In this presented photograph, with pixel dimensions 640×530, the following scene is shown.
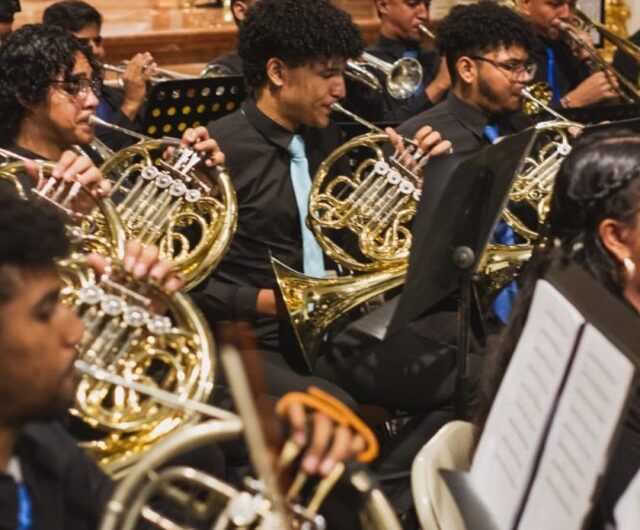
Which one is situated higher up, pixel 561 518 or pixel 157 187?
pixel 561 518

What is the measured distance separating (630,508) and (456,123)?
2314mm

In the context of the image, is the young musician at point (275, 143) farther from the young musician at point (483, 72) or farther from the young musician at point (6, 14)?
the young musician at point (6, 14)

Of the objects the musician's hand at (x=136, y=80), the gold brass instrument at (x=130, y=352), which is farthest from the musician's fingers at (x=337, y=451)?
the musician's hand at (x=136, y=80)

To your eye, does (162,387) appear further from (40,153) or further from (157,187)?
(40,153)

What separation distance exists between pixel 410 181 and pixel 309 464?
6.51 ft

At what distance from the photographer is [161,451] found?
1.51 metres

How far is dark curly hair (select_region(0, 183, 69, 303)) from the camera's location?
1.59 metres

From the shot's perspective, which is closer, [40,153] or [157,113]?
[40,153]

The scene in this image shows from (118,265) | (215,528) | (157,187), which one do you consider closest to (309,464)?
(215,528)

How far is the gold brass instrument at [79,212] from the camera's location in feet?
8.87

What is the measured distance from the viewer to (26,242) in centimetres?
163

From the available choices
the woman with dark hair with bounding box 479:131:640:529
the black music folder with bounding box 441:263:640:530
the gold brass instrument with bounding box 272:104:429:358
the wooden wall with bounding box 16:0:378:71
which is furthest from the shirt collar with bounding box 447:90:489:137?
the wooden wall with bounding box 16:0:378:71

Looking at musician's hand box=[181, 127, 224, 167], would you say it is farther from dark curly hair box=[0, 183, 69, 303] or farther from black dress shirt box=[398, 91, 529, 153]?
dark curly hair box=[0, 183, 69, 303]

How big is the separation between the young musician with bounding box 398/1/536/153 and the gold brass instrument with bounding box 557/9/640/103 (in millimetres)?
953
